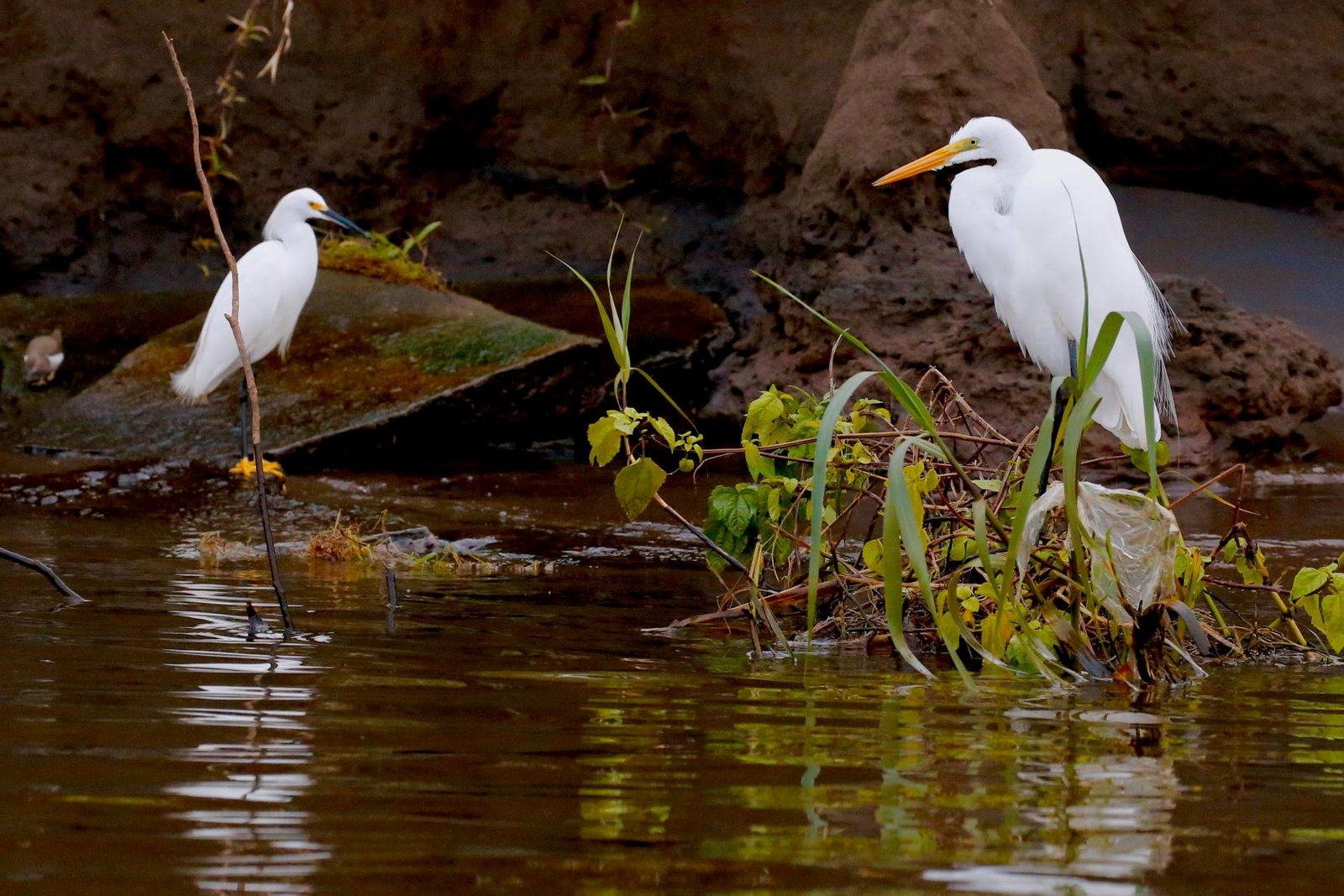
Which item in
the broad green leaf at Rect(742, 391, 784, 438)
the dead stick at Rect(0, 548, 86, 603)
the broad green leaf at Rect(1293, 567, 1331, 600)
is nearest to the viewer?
the dead stick at Rect(0, 548, 86, 603)

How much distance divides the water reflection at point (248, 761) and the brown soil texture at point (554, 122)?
6302 millimetres

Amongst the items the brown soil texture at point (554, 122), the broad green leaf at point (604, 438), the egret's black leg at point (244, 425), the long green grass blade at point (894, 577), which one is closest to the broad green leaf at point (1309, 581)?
the long green grass blade at point (894, 577)

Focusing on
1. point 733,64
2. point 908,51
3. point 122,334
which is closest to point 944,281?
point 908,51

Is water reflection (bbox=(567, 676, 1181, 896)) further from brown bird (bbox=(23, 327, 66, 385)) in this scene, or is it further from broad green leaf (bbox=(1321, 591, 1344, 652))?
brown bird (bbox=(23, 327, 66, 385))

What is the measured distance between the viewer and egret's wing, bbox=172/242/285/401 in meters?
8.21

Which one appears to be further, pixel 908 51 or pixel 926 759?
pixel 908 51

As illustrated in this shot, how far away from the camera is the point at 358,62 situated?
39.2 feet

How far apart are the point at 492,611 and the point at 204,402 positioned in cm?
481

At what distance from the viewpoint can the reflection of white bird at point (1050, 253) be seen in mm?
5457

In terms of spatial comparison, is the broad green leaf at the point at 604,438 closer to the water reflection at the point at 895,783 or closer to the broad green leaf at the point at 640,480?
the broad green leaf at the point at 640,480

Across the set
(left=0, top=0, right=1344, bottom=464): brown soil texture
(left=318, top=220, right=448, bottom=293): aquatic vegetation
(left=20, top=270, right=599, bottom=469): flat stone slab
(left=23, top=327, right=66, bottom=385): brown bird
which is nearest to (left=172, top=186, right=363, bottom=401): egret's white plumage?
(left=20, top=270, right=599, bottom=469): flat stone slab

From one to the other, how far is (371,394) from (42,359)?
91.6 inches

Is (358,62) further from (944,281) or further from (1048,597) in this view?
(1048,597)

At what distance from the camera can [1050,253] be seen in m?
5.61
